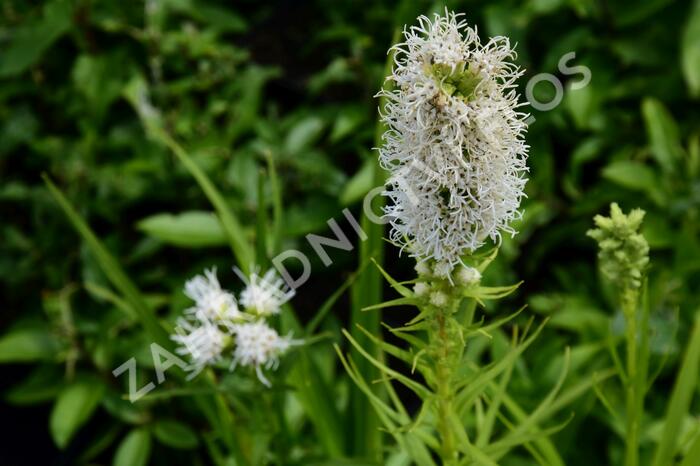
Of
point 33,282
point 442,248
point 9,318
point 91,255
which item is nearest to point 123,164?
point 91,255

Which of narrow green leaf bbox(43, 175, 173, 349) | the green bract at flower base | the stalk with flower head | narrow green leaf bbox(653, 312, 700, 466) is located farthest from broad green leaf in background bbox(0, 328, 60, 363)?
narrow green leaf bbox(653, 312, 700, 466)

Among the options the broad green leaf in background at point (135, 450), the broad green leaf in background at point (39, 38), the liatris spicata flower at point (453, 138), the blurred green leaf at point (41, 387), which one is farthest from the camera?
the broad green leaf in background at point (39, 38)

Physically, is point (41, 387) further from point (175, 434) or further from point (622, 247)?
point (622, 247)

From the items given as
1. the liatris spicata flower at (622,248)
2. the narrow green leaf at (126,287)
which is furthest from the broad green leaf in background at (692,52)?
the narrow green leaf at (126,287)

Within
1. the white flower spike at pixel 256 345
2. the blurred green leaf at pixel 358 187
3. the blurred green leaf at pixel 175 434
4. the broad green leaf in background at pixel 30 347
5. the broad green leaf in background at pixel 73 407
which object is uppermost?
the broad green leaf in background at pixel 30 347

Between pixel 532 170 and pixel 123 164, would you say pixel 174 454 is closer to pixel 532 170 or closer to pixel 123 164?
pixel 123 164

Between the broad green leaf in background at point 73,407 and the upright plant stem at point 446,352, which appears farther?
the broad green leaf in background at point 73,407

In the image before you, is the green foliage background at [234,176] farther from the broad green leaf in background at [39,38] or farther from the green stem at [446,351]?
the green stem at [446,351]

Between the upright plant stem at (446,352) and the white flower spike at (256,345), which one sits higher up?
the white flower spike at (256,345)

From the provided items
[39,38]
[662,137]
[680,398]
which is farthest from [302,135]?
[680,398]
